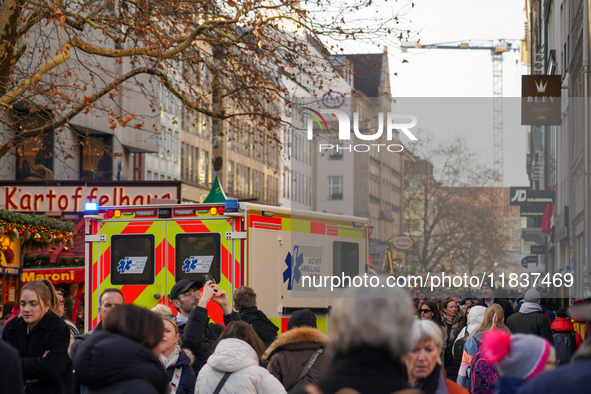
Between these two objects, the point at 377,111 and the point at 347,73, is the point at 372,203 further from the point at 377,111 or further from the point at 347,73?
the point at 347,73

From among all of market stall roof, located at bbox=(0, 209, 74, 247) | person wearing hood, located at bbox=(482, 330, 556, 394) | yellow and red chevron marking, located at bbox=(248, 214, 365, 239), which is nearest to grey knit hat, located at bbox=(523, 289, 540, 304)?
yellow and red chevron marking, located at bbox=(248, 214, 365, 239)

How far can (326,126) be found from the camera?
12766mm

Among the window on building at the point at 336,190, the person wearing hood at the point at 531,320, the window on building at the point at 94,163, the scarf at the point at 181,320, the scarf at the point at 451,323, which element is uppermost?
the window on building at the point at 94,163

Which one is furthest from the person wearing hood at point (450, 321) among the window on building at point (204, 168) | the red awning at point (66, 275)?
the window on building at point (204, 168)

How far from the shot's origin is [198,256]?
1122 centimetres

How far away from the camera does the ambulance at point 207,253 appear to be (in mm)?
11070

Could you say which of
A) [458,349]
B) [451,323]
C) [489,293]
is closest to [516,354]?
[458,349]

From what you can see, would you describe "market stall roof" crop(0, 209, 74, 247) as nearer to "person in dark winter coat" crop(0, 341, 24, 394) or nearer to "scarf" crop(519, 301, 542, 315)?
"scarf" crop(519, 301, 542, 315)

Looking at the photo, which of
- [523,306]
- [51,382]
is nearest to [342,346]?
[51,382]

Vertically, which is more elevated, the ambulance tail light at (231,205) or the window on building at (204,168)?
the window on building at (204,168)

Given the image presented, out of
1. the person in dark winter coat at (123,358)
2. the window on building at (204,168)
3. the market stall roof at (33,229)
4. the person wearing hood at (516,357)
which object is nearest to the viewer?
the person wearing hood at (516,357)

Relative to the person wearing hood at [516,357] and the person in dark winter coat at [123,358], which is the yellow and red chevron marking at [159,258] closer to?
the person in dark winter coat at [123,358]

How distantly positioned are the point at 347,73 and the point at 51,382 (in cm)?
1122

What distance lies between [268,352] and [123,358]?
282 cm
